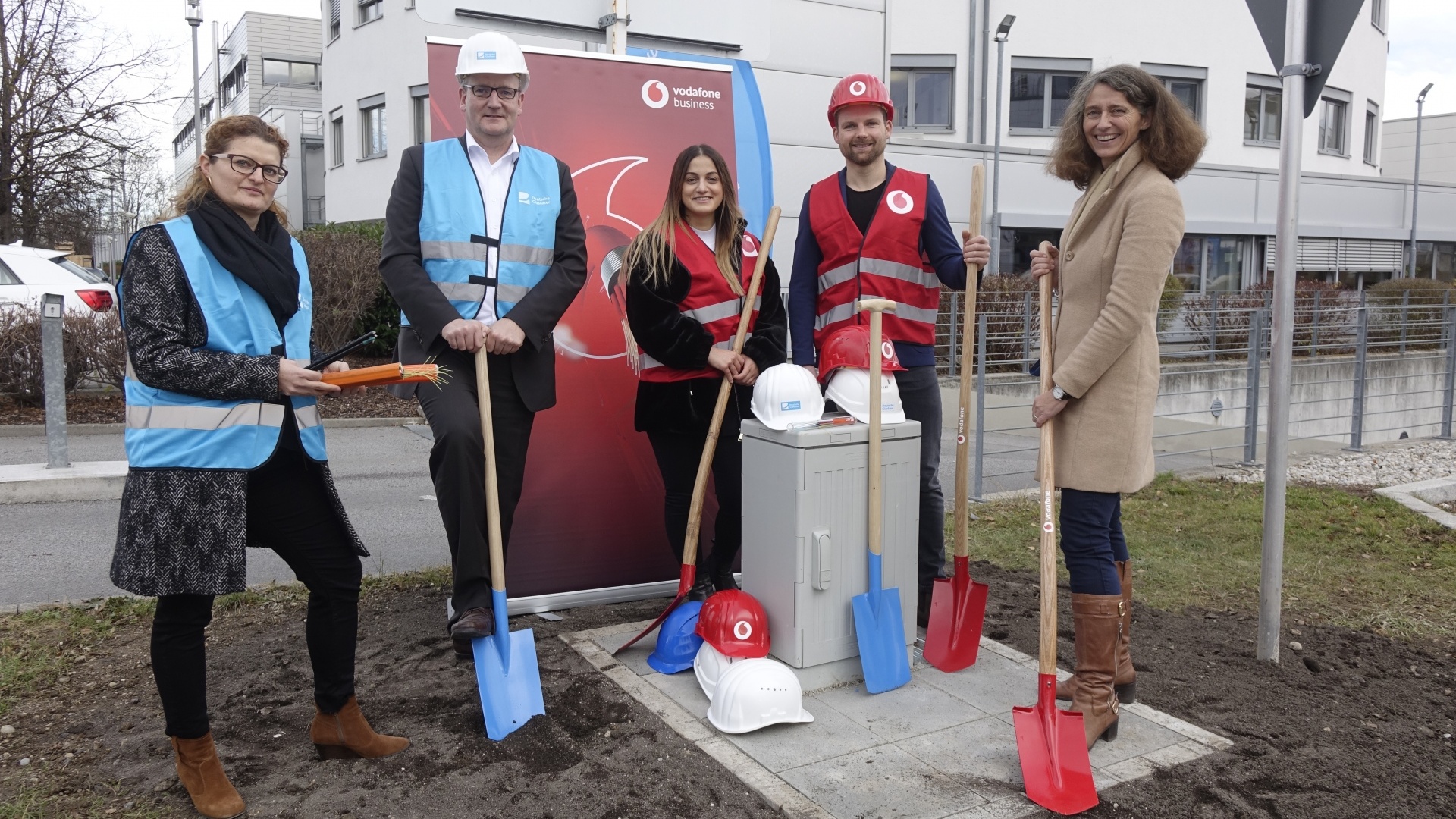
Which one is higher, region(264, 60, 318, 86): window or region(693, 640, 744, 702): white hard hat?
region(264, 60, 318, 86): window

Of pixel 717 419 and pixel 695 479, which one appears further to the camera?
pixel 695 479

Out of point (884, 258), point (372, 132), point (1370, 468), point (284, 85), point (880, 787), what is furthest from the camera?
point (284, 85)

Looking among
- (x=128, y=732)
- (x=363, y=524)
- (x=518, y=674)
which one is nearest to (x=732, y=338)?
(x=518, y=674)

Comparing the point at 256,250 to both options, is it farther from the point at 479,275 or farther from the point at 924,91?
the point at 924,91

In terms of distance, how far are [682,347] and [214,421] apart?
172 centimetres

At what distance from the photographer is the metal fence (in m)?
9.86

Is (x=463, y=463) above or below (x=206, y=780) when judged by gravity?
above

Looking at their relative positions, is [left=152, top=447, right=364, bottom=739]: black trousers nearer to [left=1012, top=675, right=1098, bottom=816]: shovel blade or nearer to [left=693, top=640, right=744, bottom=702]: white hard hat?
[left=693, top=640, right=744, bottom=702]: white hard hat

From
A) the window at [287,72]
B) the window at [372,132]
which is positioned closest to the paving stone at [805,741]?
the window at [372,132]

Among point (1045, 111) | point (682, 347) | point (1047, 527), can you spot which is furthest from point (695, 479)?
point (1045, 111)

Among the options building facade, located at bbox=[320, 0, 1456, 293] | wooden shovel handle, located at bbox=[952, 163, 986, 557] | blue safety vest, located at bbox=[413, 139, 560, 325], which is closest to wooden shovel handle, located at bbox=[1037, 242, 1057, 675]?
wooden shovel handle, located at bbox=[952, 163, 986, 557]

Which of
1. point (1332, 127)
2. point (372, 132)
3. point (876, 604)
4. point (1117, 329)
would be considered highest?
point (1332, 127)

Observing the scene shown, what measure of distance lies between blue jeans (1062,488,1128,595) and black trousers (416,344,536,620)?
192 centimetres

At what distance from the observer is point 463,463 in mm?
3648
